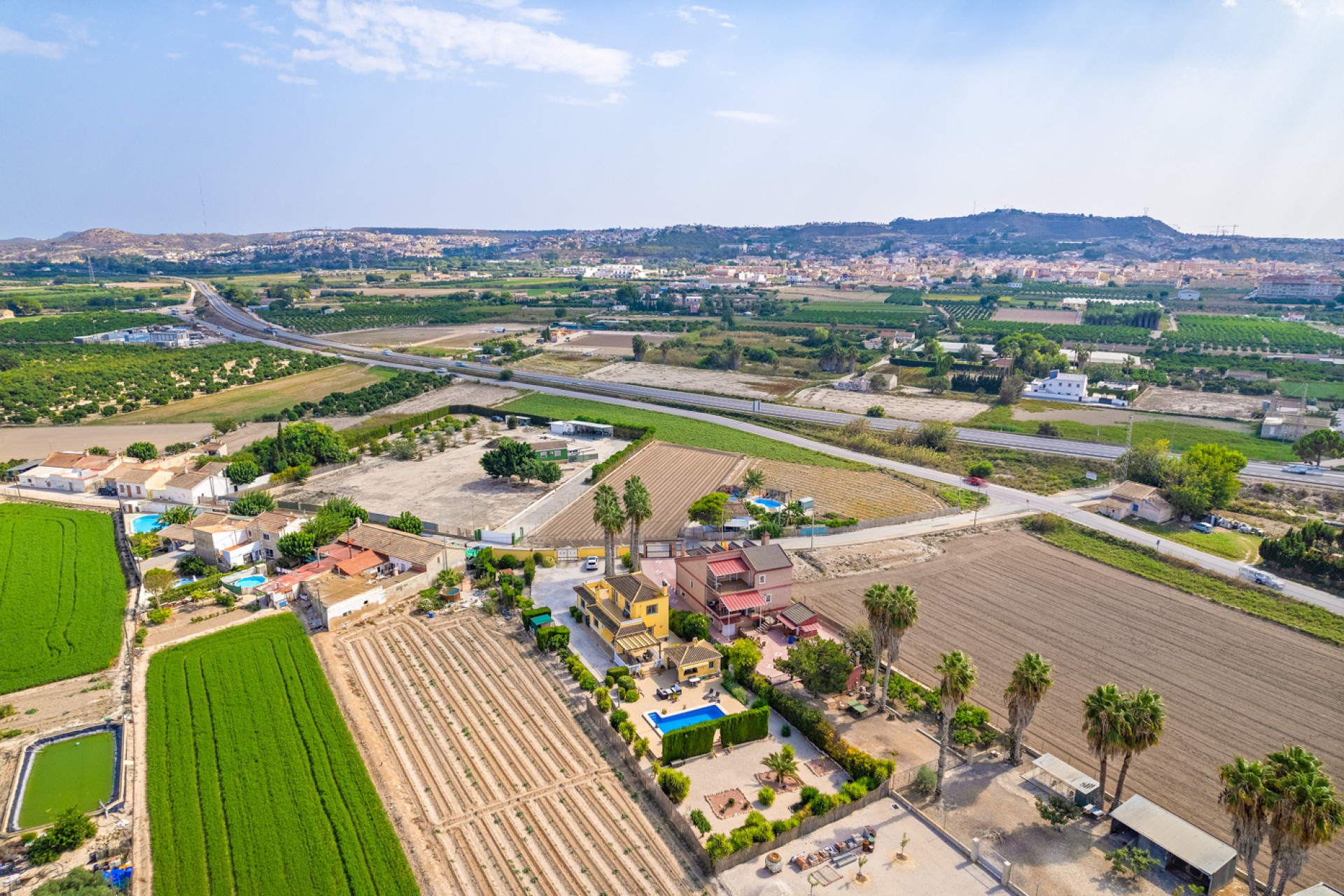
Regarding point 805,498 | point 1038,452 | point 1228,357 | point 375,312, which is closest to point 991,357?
point 1228,357

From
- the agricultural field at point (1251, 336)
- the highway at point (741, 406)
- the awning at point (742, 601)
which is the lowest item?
the awning at point (742, 601)

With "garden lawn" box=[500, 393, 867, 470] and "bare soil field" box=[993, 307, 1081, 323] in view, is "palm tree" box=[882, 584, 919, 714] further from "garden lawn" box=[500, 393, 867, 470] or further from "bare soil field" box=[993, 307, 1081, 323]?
"bare soil field" box=[993, 307, 1081, 323]

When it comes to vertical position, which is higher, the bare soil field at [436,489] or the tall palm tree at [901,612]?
the tall palm tree at [901,612]

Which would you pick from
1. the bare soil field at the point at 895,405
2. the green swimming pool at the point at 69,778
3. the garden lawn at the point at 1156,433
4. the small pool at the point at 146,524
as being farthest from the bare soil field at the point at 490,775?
the garden lawn at the point at 1156,433

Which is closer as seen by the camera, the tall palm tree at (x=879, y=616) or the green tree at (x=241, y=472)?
the tall palm tree at (x=879, y=616)

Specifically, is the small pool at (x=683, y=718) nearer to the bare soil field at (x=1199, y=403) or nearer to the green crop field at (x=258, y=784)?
the green crop field at (x=258, y=784)

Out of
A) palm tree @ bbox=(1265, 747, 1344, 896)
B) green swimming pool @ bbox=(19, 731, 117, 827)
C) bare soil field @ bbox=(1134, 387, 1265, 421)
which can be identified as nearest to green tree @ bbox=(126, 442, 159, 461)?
green swimming pool @ bbox=(19, 731, 117, 827)
